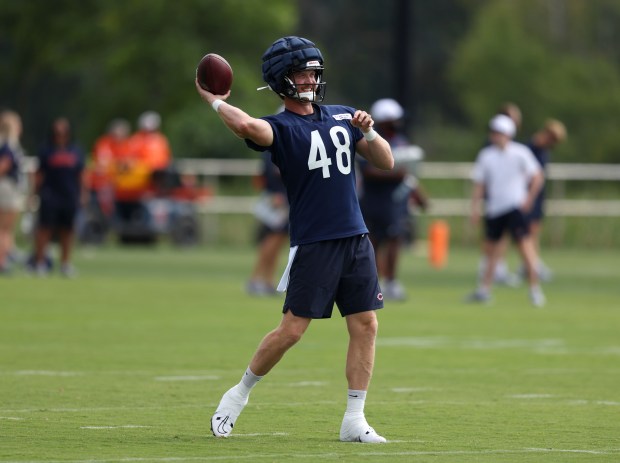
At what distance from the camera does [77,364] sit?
38.6 feet

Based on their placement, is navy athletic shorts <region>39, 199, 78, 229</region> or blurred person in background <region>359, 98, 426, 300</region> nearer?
blurred person in background <region>359, 98, 426, 300</region>

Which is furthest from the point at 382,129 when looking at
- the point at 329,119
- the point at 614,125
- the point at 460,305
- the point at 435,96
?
the point at 435,96

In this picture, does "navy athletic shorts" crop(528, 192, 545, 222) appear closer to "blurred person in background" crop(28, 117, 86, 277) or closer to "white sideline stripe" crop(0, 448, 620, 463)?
"blurred person in background" crop(28, 117, 86, 277)

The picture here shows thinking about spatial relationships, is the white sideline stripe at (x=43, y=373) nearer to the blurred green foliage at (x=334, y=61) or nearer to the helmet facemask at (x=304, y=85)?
the helmet facemask at (x=304, y=85)

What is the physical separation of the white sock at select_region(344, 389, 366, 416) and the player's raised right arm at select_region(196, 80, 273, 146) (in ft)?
4.30

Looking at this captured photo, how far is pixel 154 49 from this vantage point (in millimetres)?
46000

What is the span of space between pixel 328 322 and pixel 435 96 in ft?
190

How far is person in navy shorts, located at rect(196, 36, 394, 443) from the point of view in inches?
328

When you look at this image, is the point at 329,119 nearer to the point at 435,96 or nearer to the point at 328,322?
the point at 328,322

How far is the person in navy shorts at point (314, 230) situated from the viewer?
8.32m

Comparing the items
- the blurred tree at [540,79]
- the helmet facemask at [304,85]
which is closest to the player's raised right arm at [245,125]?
the helmet facemask at [304,85]

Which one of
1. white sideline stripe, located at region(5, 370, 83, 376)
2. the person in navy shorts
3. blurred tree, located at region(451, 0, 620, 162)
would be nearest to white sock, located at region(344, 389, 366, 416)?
the person in navy shorts

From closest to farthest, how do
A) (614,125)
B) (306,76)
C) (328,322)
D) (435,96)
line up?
(306,76)
(328,322)
(614,125)
(435,96)

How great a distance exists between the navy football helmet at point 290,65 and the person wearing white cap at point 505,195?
9899 millimetres
